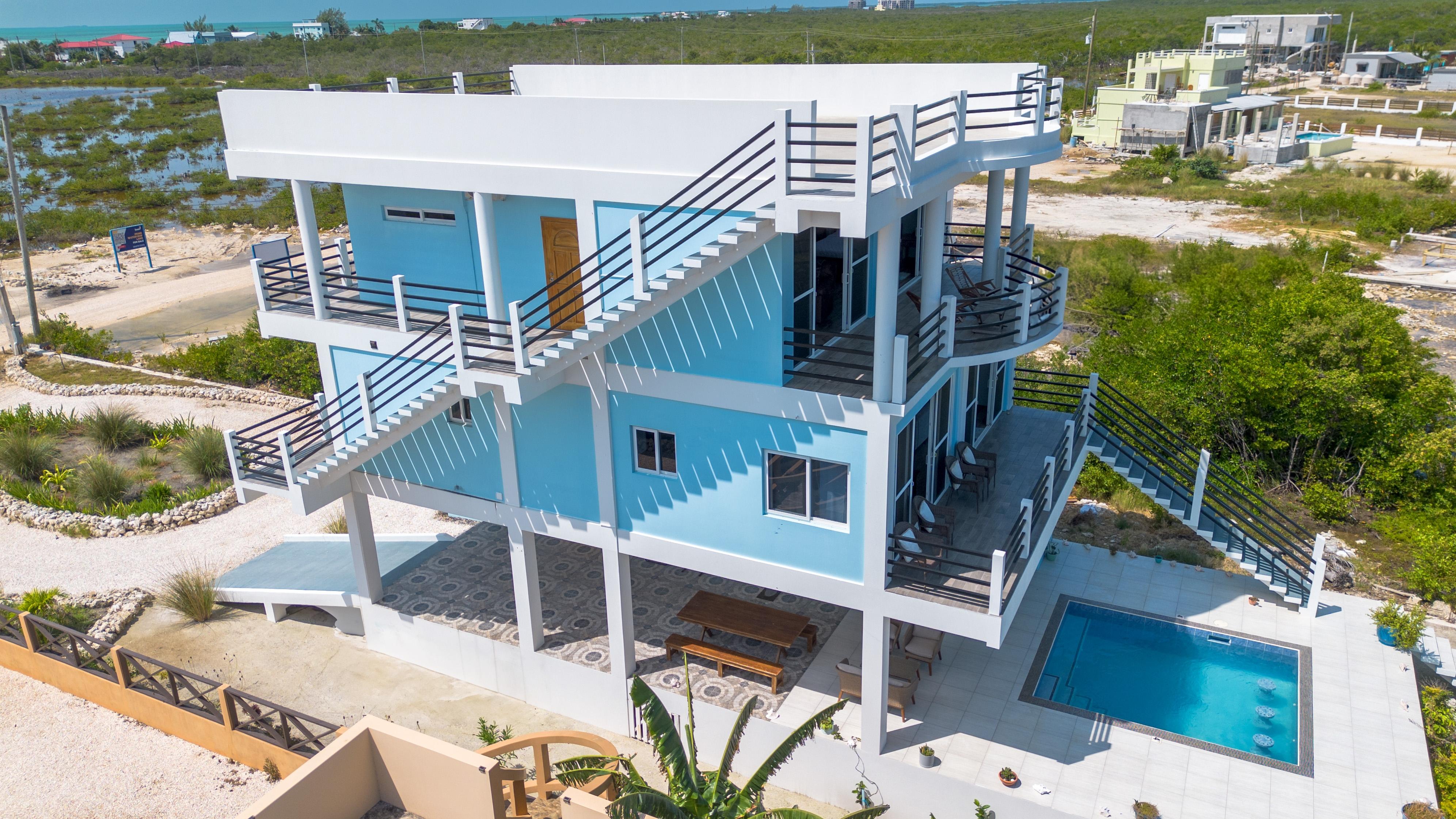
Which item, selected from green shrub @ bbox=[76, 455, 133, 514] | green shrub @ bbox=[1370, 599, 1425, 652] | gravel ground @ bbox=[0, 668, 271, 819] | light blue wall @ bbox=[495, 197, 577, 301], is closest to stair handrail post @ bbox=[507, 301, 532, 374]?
light blue wall @ bbox=[495, 197, 577, 301]

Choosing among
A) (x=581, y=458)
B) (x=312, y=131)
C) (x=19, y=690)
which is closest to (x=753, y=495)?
(x=581, y=458)

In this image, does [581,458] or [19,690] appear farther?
[19,690]

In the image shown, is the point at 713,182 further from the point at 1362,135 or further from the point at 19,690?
the point at 1362,135

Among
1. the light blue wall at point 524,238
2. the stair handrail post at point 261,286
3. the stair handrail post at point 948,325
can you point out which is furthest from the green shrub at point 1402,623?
the stair handrail post at point 261,286

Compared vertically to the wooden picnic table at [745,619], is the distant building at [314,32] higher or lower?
higher

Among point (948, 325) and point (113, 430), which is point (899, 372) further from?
point (113, 430)

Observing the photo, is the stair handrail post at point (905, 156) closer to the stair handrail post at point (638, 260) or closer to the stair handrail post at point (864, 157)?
the stair handrail post at point (864, 157)

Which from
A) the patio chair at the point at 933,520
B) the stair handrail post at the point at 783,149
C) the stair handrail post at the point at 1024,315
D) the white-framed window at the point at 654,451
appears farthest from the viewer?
the white-framed window at the point at 654,451
